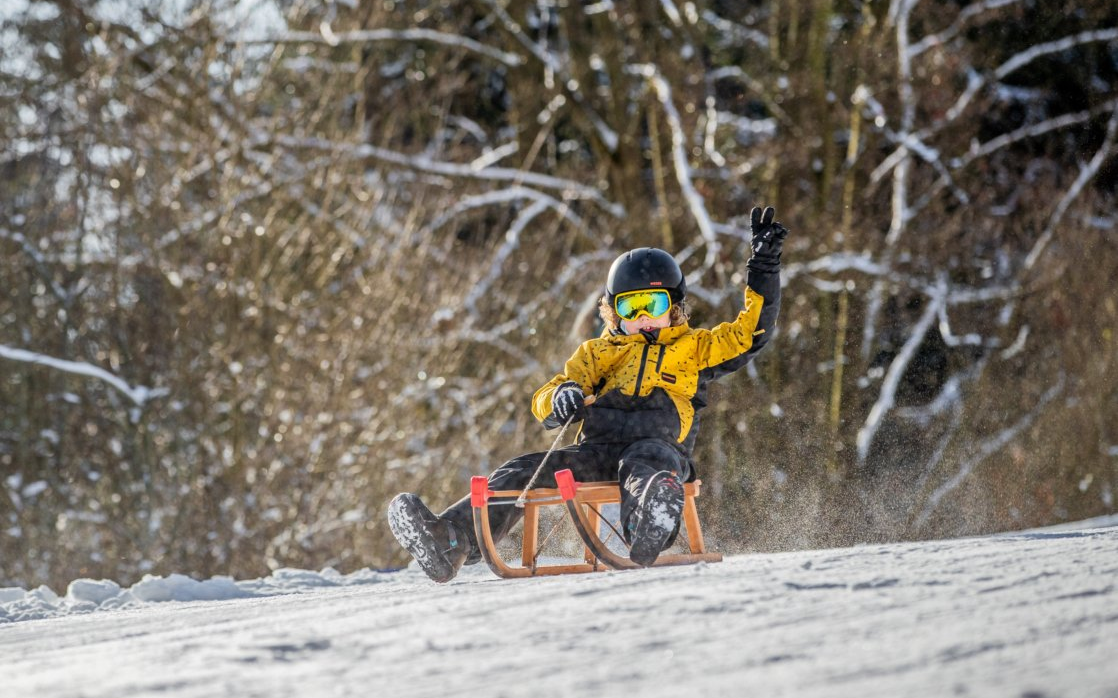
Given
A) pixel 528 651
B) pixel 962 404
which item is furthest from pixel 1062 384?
pixel 528 651

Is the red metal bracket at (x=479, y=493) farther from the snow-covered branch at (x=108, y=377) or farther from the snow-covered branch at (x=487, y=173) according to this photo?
the snow-covered branch at (x=487, y=173)

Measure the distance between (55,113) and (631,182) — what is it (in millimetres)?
6257

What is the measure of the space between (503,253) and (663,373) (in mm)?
9650

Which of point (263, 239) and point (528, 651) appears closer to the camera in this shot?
point (528, 651)

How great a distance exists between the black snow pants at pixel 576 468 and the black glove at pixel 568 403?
0.64 feet

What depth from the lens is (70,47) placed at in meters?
12.5

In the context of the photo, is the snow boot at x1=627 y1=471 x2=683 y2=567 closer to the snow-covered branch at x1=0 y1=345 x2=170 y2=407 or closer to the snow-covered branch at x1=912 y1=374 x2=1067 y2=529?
the snow-covered branch at x1=0 y1=345 x2=170 y2=407

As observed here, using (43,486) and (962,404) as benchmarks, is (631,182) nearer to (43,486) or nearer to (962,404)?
(962,404)

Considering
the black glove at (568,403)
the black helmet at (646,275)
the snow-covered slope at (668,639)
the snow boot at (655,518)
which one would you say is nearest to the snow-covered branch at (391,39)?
the black helmet at (646,275)

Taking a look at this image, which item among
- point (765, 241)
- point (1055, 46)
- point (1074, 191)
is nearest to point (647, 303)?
point (765, 241)

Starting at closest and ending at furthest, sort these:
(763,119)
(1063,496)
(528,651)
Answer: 1. (528,651)
2. (1063,496)
3. (763,119)

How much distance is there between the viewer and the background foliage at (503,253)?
38.4 feet

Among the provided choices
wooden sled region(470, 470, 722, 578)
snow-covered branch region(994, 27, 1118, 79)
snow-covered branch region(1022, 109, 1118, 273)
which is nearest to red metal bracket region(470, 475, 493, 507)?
wooden sled region(470, 470, 722, 578)

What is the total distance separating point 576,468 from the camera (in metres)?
5.34
